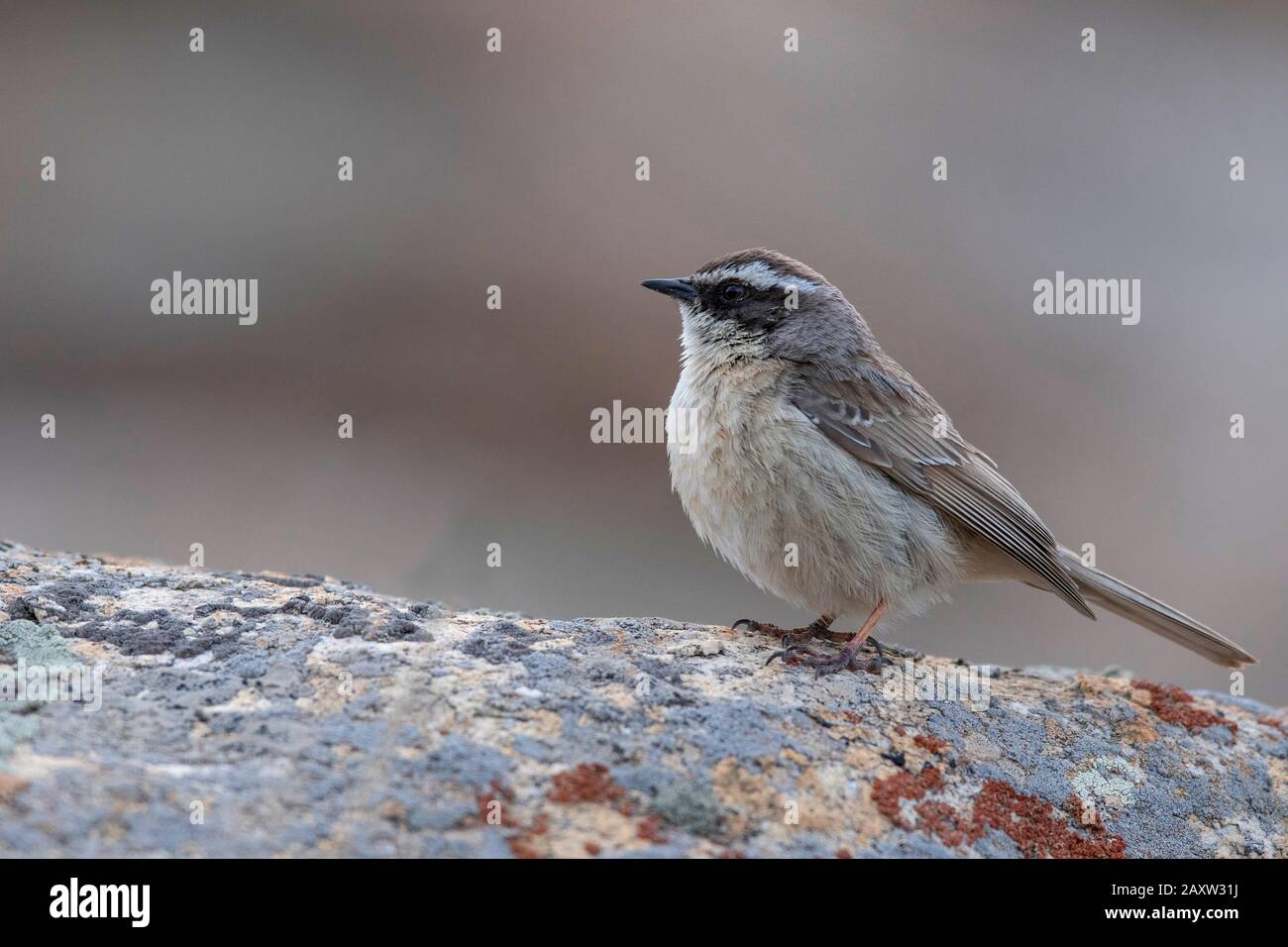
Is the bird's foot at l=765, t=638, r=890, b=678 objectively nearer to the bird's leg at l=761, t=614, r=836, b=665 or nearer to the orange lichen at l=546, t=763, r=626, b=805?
the bird's leg at l=761, t=614, r=836, b=665

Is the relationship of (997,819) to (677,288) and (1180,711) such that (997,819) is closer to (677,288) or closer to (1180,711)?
(1180,711)

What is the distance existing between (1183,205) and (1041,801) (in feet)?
49.7

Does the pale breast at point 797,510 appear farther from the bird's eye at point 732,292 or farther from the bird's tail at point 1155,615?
the bird's tail at point 1155,615

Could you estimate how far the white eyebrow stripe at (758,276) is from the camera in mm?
6094

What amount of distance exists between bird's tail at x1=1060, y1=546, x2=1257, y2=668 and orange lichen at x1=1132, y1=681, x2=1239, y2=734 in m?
0.54

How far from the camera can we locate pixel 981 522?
225 inches

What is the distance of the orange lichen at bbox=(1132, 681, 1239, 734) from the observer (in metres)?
5.12

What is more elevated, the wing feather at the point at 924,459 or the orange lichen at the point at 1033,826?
the wing feather at the point at 924,459

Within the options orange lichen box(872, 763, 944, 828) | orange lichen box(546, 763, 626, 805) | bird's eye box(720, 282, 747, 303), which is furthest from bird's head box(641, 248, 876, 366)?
orange lichen box(546, 763, 626, 805)

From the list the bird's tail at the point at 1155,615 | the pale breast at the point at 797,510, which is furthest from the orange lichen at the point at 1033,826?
the bird's tail at the point at 1155,615

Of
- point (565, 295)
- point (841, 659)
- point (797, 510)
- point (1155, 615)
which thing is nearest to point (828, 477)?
point (797, 510)

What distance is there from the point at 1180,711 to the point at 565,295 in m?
10.7

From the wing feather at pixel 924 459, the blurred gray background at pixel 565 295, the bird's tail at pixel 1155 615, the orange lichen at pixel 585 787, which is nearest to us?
the orange lichen at pixel 585 787

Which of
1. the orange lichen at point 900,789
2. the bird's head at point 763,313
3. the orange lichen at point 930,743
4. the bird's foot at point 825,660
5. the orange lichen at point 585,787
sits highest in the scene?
the bird's head at point 763,313
